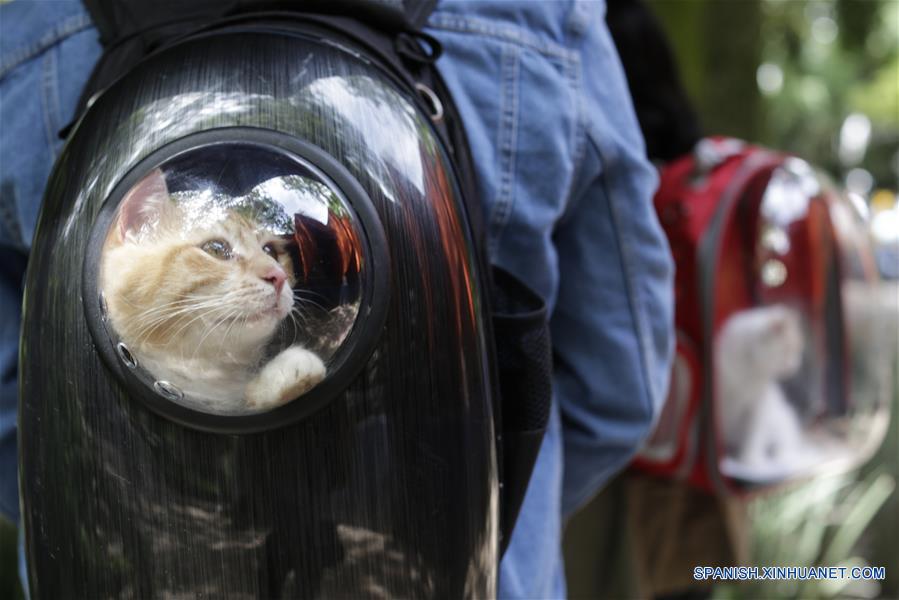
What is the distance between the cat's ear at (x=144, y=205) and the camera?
787 mm

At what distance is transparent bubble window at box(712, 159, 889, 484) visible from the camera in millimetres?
1785

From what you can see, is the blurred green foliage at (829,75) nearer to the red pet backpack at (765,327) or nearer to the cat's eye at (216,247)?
the red pet backpack at (765,327)

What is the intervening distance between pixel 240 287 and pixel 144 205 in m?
0.11

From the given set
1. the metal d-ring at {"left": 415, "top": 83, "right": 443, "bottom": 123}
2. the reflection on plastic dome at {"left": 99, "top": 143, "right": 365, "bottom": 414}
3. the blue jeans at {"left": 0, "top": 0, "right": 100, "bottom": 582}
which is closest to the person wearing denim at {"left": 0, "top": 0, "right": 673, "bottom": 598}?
the blue jeans at {"left": 0, "top": 0, "right": 100, "bottom": 582}

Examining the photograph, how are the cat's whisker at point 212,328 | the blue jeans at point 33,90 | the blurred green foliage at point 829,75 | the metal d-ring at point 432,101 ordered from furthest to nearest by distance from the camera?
1. the blurred green foliage at point 829,75
2. the blue jeans at point 33,90
3. the metal d-ring at point 432,101
4. the cat's whisker at point 212,328

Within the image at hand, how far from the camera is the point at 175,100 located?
2.76 ft

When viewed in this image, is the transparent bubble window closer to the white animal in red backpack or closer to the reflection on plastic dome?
the white animal in red backpack

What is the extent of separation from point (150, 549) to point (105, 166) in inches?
13.1

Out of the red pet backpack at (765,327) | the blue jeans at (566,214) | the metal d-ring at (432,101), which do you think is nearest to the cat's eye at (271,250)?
the metal d-ring at (432,101)

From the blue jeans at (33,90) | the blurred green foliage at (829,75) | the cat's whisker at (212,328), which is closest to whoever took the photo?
the cat's whisker at (212,328)

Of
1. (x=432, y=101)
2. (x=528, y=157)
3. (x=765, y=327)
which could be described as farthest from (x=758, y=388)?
(x=432, y=101)

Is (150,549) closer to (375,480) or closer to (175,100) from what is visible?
(375,480)

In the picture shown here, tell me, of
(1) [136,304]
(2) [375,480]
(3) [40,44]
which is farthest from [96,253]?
(3) [40,44]

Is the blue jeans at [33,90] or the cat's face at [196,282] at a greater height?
the blue jeans at [33,90]
